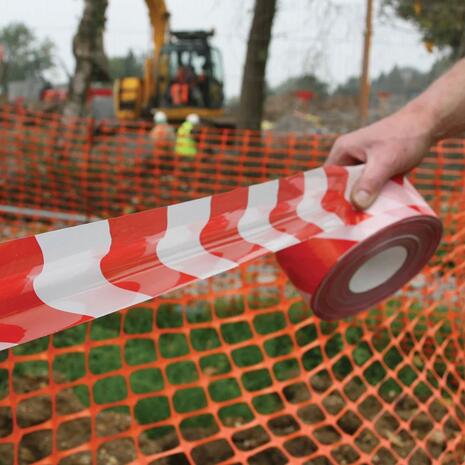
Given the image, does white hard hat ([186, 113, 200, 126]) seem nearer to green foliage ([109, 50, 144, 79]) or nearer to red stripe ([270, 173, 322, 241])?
green foliage ([109, 50, 144, 79])

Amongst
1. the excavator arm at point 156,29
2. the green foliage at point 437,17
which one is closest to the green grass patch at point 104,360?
the green foliage at point 437,17

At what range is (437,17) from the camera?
10.1 m

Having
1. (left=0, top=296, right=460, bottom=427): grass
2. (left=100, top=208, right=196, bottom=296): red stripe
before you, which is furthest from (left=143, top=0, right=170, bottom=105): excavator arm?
(left=100, top=208, right=196, bottom=296): red stripe

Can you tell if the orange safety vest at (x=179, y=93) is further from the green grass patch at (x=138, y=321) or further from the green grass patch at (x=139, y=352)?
the green grass patch at (x=139, y=352)

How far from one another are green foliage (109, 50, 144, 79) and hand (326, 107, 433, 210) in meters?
12.6

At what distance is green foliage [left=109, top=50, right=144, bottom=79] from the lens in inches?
546

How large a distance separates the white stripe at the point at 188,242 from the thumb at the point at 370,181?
1.80 ft

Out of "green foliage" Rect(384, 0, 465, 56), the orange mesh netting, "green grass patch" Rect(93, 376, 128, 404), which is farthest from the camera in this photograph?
"green foliage" Rect(384, 0, 465, 56)

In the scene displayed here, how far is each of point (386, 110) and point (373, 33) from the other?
2157 millimetres

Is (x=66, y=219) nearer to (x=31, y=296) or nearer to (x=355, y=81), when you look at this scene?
(x=31, y=296)

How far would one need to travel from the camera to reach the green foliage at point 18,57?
15169mm

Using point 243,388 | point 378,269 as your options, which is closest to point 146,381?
point 243,388

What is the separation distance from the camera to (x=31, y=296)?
1147 mm

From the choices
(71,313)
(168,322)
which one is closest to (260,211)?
(71,313)
